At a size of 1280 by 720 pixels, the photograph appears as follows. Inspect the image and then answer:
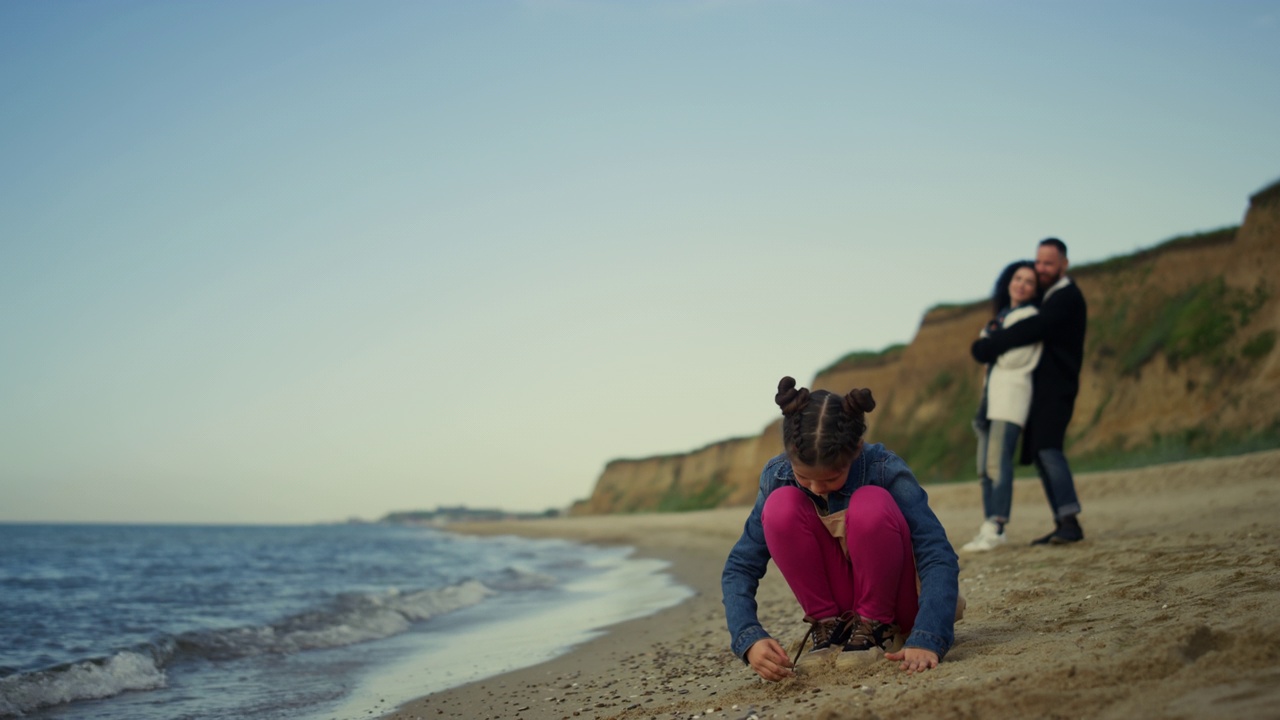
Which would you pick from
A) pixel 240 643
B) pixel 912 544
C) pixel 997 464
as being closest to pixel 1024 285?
pixel 997 464

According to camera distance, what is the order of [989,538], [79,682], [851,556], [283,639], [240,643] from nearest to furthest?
[851,556]
[79,682]
[989,538]
[240,643]
[283,639]

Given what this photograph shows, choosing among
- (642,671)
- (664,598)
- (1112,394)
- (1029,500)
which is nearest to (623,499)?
(1112,394)

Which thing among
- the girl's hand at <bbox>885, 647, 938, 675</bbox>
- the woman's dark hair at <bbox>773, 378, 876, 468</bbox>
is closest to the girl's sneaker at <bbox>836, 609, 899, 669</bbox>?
the girl's hand at <bbox>885, 647, 938, 675</bbox>

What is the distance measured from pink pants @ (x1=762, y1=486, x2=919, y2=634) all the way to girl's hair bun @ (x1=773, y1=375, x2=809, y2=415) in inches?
11.8

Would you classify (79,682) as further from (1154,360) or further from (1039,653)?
(1154,360)

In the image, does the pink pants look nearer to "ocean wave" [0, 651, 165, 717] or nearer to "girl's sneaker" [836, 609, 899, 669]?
A: "girl's sneaker" [836, 609, 899, 669]

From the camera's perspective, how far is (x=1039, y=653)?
2896 millimetres

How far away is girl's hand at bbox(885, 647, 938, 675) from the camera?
288 centimetres

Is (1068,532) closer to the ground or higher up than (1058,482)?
closer to the ground

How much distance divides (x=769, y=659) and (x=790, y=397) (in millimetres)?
884

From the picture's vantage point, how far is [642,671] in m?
4.64

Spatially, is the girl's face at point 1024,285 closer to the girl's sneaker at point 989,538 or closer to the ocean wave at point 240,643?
the girl's sneaker at point 989,538

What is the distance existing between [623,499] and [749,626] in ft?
203

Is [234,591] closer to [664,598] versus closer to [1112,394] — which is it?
[664,598]
